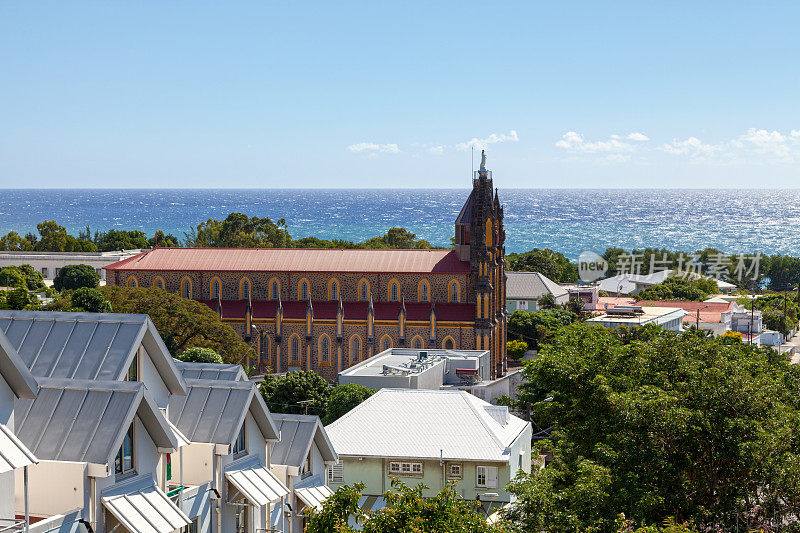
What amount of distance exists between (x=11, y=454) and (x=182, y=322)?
50096 mm

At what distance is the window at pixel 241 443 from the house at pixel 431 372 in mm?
31394

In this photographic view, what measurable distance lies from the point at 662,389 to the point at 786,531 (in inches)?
214

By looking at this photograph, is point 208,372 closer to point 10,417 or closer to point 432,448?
point 10,417

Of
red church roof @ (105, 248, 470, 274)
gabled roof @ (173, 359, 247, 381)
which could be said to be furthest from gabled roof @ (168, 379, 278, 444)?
red church roof @ (105, 248, 470, 274)

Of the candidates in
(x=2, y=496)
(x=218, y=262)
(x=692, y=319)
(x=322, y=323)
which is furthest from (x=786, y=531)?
(x=692, y=319)

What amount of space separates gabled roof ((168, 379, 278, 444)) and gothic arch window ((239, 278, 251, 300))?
182 ft

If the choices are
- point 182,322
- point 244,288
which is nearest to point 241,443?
point 182,322

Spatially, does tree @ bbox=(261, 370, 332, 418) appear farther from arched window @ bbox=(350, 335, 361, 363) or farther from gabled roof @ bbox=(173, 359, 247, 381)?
gabled roof @ bbox=(173, 359, 247, 381)

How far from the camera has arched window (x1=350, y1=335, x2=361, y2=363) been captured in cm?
7262

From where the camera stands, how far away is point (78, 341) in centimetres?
1878

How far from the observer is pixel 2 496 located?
1514 cm

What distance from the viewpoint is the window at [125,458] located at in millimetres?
17328

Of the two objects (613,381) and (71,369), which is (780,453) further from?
(71,369)

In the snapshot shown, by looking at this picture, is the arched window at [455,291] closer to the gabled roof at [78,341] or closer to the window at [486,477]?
the window at [486,477]
